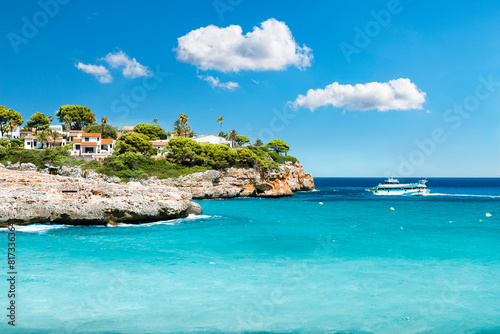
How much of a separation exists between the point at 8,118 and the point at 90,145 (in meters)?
25.7

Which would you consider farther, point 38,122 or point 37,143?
point 38,122

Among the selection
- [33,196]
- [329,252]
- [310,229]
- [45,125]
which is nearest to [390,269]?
[329,252]

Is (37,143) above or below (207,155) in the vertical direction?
above

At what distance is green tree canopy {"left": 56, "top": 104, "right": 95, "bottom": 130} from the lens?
86625 millimetres

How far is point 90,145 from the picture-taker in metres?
70.5

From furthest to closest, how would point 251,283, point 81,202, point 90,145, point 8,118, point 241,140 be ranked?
point 241,140
point 8,118
point 90,145
point 81,202
point 251,283

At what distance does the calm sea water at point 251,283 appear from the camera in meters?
9.30

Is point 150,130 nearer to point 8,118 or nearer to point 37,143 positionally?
point 37,143

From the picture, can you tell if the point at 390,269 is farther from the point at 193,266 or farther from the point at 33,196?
the point at 33,196

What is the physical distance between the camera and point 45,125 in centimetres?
8450

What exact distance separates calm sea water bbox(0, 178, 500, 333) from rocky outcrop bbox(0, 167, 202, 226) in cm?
179

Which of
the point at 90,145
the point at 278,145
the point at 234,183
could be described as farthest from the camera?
the point at 278,145

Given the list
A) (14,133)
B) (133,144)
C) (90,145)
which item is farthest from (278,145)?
(14,133)

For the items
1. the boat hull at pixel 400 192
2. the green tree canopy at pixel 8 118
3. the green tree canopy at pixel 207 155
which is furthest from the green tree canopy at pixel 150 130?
the boat hull at pixel 400 192
